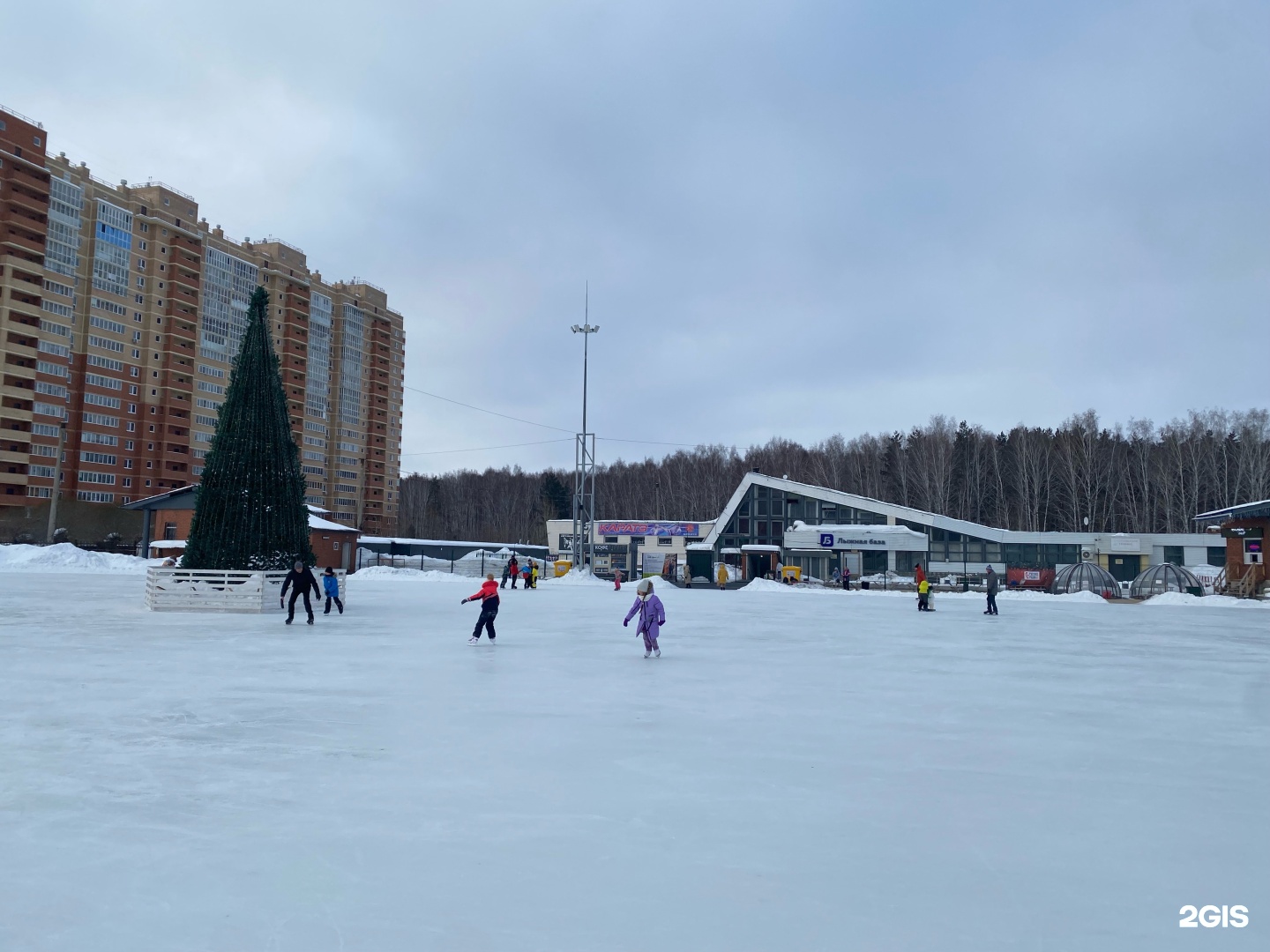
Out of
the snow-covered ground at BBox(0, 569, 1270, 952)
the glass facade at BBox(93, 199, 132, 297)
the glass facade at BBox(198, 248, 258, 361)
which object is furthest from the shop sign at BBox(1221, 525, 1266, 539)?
the glass facade at BBox(93, 199, 132, 297)

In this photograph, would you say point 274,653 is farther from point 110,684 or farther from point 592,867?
point 592,867

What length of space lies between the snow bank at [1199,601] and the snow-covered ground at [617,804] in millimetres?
24701

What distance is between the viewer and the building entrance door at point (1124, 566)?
176 ft

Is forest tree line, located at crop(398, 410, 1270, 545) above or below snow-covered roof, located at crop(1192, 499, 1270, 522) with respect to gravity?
above

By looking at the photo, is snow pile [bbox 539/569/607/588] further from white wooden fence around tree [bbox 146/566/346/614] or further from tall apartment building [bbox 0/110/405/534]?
tall apartment building [bbox 0/110/405/534]

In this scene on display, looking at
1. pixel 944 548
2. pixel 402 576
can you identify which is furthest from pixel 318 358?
pixel 944 548

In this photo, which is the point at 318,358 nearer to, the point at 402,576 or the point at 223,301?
the point at 223,301

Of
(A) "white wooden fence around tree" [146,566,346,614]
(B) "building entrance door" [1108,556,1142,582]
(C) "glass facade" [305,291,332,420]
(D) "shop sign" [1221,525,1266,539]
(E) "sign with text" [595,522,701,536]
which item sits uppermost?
(C) "glass facade" [305,291,332,420]

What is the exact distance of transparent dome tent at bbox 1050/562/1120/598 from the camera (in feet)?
134

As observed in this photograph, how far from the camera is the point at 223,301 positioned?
9425 cm

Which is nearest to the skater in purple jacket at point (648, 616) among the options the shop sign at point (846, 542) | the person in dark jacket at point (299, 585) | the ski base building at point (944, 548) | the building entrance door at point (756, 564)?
the person in dark jacket at point (299, 585)

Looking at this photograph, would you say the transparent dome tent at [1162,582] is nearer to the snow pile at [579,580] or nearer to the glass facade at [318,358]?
the snow pile at [579,580]

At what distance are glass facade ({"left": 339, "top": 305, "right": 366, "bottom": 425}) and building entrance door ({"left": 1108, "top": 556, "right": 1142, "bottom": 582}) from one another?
296 feet

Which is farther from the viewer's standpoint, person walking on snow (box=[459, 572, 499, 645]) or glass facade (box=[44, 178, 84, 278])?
glass facade (box=[44, 178, 84, 278])
